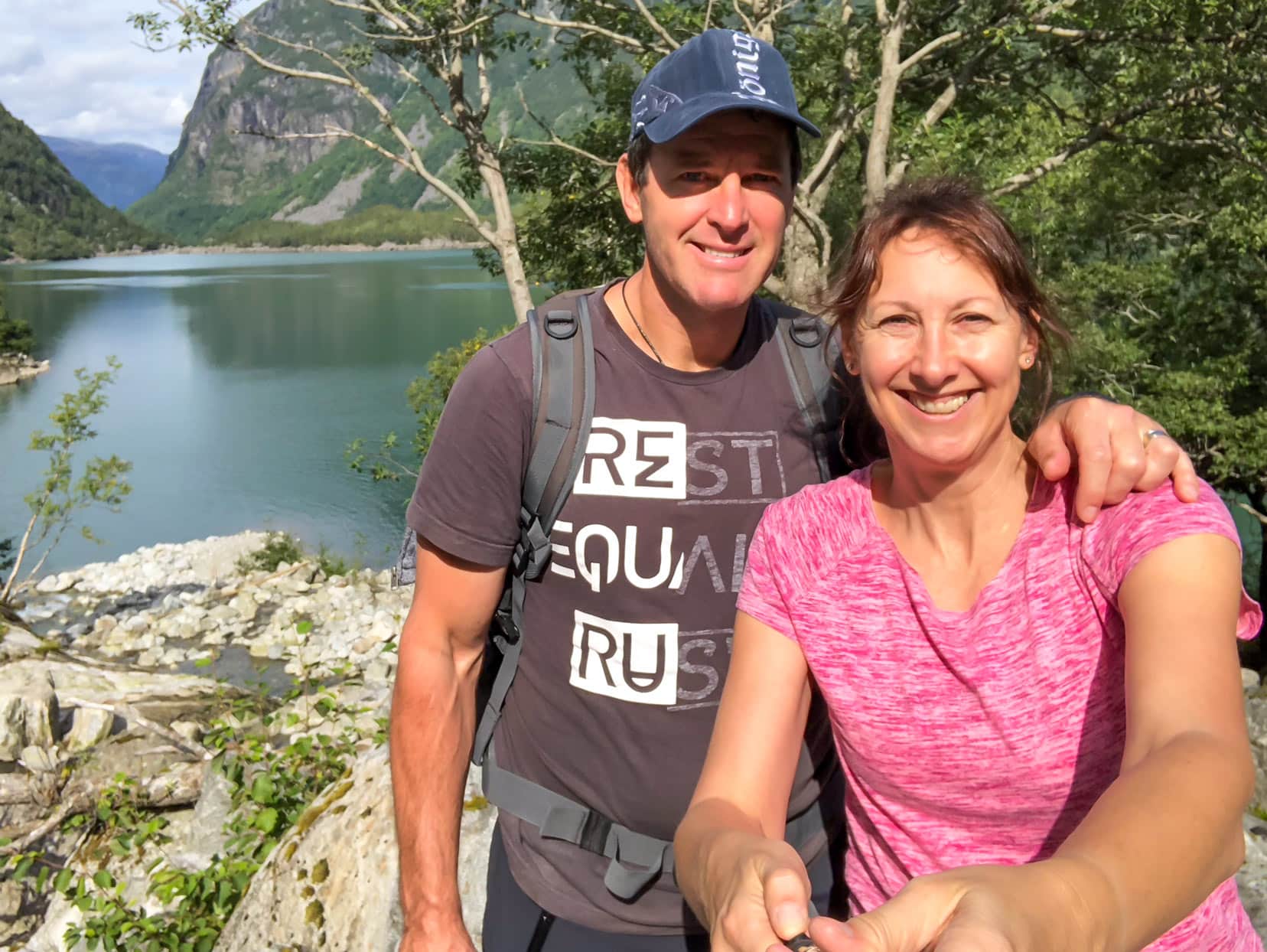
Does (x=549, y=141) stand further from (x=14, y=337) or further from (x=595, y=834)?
(x=14, y=337)

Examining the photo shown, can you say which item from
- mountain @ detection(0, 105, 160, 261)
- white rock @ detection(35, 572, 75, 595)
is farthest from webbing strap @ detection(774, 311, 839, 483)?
mountain @ detection(0, 105, 160, 261)

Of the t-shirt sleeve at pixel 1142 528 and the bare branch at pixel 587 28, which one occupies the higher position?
the bare branch at pixel 587 28

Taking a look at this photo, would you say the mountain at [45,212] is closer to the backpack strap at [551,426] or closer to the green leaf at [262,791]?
the green leaf at [262,791]

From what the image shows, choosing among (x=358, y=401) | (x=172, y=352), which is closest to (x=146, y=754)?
(x=358, y=401)

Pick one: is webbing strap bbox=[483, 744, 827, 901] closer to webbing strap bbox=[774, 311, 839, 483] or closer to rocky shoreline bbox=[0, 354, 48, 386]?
webbing strap bbox=[774, 311, 839, 483]

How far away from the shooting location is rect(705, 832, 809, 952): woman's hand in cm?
99

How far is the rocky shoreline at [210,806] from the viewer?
9.50 ft

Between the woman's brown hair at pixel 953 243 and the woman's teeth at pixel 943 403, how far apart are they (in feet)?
0.51

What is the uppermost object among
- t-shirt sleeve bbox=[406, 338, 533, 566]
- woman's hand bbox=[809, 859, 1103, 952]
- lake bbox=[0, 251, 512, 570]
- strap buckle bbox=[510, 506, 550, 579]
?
t-shirt sleeve bbox=[406, 338, 533, 566]

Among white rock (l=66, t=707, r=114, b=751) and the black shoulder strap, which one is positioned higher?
the black shoulder strap

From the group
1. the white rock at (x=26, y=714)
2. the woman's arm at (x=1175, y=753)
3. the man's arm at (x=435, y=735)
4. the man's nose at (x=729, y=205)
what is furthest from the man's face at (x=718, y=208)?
the white rock at (x=26, y=714)

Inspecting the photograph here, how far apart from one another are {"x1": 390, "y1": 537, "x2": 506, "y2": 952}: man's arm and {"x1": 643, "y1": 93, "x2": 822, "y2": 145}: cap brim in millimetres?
901

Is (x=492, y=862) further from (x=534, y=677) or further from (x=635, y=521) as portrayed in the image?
(x=635, y=521)

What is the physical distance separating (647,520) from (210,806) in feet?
11.4
